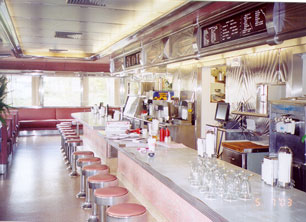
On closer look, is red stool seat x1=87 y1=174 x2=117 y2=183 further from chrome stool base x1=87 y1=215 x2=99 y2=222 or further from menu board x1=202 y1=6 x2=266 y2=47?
menu board x1=202 y1=6 x2=266 y2=47

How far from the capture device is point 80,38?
7594 millimetres

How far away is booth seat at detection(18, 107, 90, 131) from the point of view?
1326cm

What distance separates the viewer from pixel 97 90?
1514cm

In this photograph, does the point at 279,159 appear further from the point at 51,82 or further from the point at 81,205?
the point at 51,82

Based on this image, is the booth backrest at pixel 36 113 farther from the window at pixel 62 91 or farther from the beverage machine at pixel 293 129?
the beverage machine at pixel 293 129

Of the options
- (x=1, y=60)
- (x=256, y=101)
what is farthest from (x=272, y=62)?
(x=1, y=60)

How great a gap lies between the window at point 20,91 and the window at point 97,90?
2.51m

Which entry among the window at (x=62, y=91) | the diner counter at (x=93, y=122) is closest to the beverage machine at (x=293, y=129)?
the diner counter at (x=93, y=122)

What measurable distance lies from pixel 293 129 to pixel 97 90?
11.7 m

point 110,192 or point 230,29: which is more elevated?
point 230,29

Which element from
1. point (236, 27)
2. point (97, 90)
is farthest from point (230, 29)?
point (97, 90)

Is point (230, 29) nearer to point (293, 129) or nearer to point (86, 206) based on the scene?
point (293, 129)

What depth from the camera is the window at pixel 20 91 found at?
13922 millimetres

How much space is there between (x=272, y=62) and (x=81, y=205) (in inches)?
148
